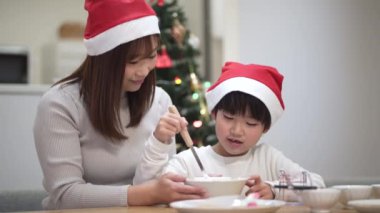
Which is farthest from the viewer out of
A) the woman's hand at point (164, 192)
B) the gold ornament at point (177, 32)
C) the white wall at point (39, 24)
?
the white wall at point (39, 24)

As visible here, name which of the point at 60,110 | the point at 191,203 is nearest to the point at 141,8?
the point at 60,110

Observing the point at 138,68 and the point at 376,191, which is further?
the point at 138,68

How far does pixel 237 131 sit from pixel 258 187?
1.06ft

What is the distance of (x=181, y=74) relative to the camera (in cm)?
395

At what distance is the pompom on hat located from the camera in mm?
1757

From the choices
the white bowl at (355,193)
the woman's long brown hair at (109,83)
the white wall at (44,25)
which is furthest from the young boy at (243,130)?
the white wall at (44,25)

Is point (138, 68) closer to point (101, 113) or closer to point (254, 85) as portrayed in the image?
point (101, 113)

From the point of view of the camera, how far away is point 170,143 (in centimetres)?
158

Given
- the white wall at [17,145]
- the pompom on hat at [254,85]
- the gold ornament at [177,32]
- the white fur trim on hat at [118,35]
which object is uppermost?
the gold ornament at [177,32]

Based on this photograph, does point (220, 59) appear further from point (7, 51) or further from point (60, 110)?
point (60, 110)

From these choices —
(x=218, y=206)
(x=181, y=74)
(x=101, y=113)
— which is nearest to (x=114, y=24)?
(x=101, y=113)

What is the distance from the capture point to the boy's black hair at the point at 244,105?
174cm

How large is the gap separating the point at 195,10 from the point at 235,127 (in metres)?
3.56

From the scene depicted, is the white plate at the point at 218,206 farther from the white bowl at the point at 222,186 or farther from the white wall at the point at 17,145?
the white wall at the point at 17,145
